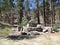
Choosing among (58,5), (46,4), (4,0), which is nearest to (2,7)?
(4,0)

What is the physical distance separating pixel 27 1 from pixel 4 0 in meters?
10.6

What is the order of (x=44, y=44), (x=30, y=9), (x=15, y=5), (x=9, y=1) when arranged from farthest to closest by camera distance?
(x=30, y=9)
(x=15, y=5)
(x=9, y=1)
(x=44, y=44)

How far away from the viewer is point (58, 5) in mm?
42656

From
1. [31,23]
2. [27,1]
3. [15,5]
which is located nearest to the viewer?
[31,23]

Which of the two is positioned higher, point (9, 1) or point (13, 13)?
point (9, 1)

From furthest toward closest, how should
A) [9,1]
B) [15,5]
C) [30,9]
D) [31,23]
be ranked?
[30,9], [15,5], [9,1], [31,23]

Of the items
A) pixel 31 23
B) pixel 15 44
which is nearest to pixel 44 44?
pixel 15 44

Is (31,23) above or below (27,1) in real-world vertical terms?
below

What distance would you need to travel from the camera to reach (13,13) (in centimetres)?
4175

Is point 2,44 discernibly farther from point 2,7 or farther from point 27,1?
point 27,1

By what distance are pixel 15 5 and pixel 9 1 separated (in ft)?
12.2

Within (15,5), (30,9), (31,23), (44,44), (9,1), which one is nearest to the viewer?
(44,44)

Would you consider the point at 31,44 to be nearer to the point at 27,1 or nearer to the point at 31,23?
the point at 31,23

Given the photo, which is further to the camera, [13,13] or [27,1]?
[27,1]
